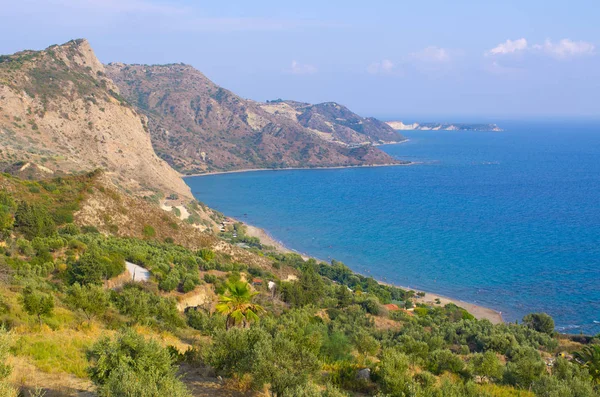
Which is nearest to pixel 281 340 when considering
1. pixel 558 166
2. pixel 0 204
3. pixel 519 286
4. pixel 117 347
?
pixel 117 347

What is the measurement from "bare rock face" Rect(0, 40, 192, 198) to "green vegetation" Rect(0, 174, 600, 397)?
4247cm

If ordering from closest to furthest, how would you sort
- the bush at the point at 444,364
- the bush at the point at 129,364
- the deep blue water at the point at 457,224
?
the bush at the point at 129,364
the bush at the point at 444,364
the deep blue water at the point at 457,224

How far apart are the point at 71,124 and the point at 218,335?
296 feet

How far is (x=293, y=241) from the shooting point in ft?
258

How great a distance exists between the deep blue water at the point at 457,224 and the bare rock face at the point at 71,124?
21268 millimetres

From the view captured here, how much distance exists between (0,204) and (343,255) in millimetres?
47964

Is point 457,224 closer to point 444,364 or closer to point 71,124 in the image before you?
point 444,364

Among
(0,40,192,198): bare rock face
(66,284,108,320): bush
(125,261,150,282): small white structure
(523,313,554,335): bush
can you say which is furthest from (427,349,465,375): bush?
(0,40,192,198): bare rock face

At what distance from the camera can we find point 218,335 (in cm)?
1288

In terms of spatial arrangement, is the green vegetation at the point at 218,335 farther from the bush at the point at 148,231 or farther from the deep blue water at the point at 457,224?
the deep blue water at the point at 457,224

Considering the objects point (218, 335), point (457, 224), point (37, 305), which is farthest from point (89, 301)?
point (457, 224)

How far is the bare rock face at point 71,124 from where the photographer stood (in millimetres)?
76812

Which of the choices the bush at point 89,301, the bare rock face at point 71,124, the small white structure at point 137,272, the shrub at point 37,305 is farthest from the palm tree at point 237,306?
the bare rock face at point 71,124

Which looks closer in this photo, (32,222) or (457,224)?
(32,222)
